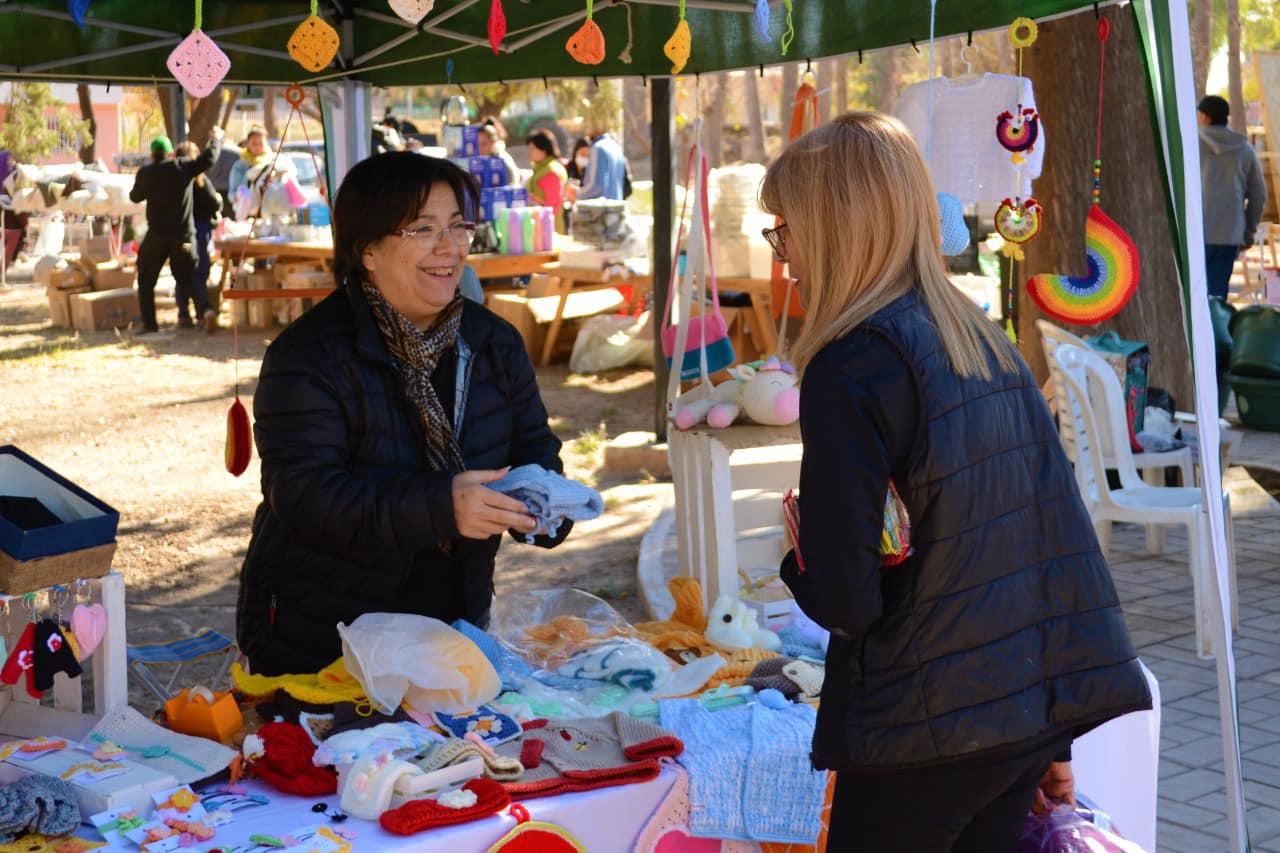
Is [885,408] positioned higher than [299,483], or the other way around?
[885,408]

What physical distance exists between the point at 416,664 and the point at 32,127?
25.3 meters

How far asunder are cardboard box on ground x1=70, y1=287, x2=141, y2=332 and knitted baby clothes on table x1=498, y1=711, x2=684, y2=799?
38.9ft

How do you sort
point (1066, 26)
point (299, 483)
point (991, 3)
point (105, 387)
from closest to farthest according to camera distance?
point (299, 483) → point (991, 3) → point (1066, 26) → point (105, 387)

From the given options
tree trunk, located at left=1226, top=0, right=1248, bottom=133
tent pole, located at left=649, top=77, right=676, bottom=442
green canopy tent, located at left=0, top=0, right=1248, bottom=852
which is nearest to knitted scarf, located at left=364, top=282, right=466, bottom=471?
green canopy tent, located at left=0, top=0, right=1248, bottom=852

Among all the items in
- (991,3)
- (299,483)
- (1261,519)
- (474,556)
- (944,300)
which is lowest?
(1261,519)

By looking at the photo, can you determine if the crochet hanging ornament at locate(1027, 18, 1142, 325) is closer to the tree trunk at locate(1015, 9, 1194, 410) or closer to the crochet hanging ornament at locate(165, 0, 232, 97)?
the tree trunk at locate(1015, 9, 1194, 410)

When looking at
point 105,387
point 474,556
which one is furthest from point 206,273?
point 474,556

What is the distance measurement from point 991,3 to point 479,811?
2.97 metres

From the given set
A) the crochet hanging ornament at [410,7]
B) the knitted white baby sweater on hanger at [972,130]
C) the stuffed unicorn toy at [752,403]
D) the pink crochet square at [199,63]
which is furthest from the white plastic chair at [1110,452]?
the pink crochet square at [199,63]

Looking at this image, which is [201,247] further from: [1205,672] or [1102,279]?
[1205,672]

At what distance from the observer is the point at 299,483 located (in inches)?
101

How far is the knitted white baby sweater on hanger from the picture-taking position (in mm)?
4566

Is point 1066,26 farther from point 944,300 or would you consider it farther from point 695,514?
point 944,300

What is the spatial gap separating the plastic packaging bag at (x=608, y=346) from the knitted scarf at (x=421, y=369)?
761 cm
